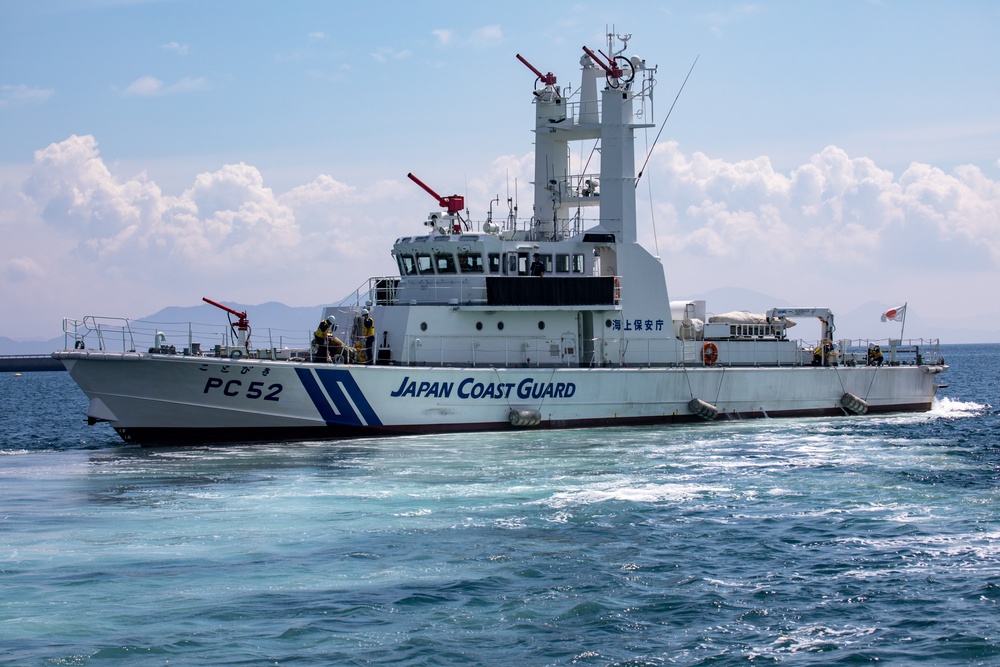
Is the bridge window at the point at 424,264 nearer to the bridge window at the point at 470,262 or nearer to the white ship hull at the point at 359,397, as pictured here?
the bridge window at the point at 470,262

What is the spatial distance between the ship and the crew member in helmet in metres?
0.06

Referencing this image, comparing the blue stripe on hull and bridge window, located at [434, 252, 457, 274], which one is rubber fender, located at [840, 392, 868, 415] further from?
the blue stripe on hull

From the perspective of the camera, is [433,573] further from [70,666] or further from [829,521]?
[829,521]

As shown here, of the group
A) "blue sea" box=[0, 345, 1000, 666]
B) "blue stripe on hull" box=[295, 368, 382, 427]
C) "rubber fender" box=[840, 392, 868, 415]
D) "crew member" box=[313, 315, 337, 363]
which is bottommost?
"blue sea" box=[0, 345, 1000, 666]

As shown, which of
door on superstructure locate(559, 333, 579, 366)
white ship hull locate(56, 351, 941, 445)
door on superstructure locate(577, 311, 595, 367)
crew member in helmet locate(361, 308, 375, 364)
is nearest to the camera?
white ship hull locate(56, 351, 941, 445)

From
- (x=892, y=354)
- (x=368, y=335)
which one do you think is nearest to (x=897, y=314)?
(x=892, y=354)

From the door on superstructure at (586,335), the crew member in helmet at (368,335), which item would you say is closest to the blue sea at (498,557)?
the crew member in helmet at (368,335)

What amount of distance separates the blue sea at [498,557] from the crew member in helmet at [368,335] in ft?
13.3

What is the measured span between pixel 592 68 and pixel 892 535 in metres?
20.5

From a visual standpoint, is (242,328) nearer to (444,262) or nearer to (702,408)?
(444,262)

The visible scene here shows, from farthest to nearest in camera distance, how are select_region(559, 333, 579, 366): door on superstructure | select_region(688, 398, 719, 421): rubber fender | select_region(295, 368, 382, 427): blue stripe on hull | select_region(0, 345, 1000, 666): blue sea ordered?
select_region(688, 398, 719, 421): rubber fender → select_region(559, 333, 579, 366): door on superstructure → select_region(295, 368, 382, 427): blue stripe on hull → select_region(0, 345, 1000, 666): blue sea

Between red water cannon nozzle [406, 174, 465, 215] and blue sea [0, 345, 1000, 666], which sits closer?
blue sea [0, 345, 1000, 666]

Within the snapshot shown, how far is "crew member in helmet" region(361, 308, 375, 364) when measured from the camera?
89.7 feet

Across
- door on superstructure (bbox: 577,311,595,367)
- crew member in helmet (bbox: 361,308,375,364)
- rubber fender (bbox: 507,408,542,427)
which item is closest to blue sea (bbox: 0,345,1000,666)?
rubber fender (bbox: 507,408,542,427)
